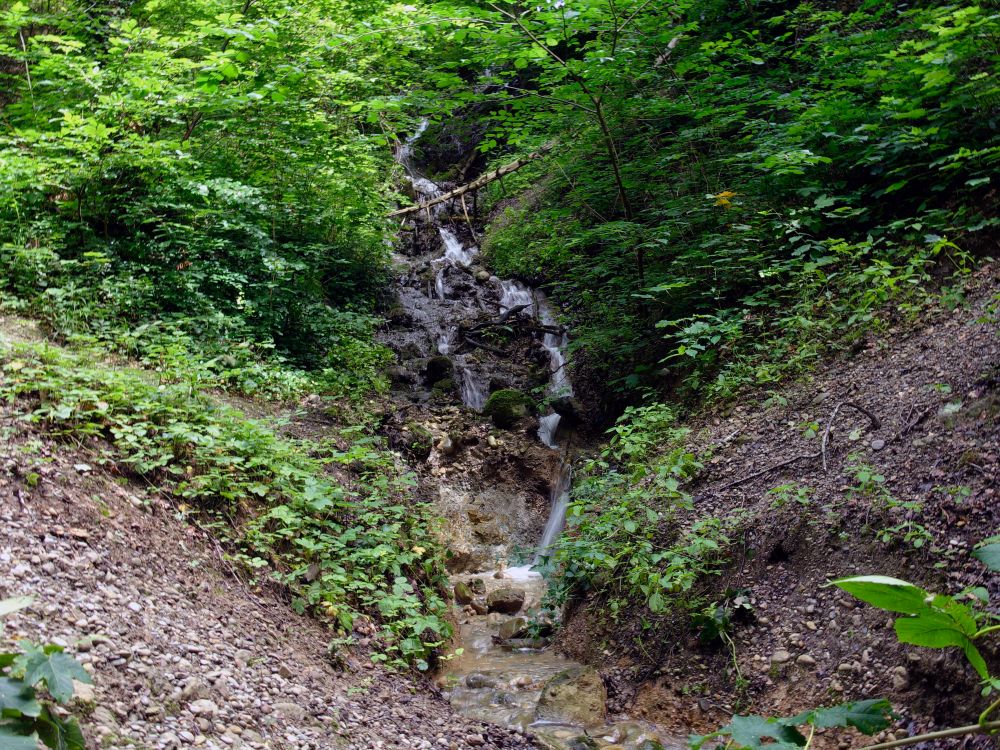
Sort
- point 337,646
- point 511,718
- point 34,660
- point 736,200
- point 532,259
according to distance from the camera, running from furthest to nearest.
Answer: point 532,259, point 736,200, point 511,718, point 337,646, point 34,660

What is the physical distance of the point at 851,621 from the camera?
3.72m

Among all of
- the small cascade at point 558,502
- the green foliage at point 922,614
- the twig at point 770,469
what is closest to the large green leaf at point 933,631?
the green foliage at point 922,614

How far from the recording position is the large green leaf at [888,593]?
0.93 meters

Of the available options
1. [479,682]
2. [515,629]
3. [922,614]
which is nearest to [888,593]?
[922,614]

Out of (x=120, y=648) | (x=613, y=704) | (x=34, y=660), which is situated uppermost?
(x=34, y=660)

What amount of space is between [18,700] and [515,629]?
460 centimetres

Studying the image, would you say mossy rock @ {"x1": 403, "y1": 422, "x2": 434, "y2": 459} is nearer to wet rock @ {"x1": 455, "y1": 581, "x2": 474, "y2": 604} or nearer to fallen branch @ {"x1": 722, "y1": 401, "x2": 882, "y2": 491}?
wet rock @ {"x1": 455, "y1": 581, "x2": 474, "y2": 604}

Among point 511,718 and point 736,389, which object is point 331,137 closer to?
point 736,389

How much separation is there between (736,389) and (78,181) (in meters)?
7.29

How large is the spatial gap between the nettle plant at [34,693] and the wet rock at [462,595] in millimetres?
4816

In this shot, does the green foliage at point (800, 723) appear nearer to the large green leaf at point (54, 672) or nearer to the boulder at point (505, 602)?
the large green leaf at point (54, 672)

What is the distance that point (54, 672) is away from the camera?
74.8 inches

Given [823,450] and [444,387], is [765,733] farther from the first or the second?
[444,387]

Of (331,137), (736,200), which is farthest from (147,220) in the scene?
(736,200)
